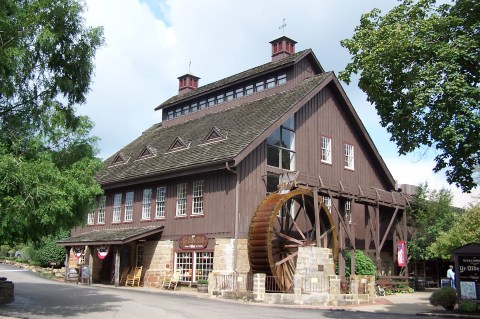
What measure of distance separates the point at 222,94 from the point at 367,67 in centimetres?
1766

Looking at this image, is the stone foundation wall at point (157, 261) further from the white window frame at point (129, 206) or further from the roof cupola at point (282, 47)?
the roof cupola at point (282, 47)

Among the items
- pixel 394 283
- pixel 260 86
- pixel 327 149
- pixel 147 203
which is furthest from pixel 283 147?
pixel 394 283

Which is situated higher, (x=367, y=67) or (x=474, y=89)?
(x=367, y=67)

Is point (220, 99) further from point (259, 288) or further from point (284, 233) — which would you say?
point (259, 288)

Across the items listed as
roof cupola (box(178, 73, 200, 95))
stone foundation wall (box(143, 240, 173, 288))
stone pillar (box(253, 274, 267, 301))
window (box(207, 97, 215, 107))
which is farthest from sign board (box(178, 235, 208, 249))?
roof cupola (box(178, 73, 200, 95))

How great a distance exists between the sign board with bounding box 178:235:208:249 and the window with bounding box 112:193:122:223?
6.47 meters

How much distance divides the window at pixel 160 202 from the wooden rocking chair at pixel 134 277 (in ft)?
9.52

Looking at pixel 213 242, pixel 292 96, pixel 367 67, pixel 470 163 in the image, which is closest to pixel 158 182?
pixel 213 242

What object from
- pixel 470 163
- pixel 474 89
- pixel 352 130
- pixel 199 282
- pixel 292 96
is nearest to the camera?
pixel 474 89

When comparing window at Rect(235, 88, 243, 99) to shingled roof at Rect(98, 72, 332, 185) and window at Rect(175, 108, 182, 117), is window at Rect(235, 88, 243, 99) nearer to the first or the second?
shingled roof at Rect(98, 72, 332, 185)

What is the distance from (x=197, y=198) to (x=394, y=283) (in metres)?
11.4

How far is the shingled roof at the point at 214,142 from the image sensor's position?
2398cm

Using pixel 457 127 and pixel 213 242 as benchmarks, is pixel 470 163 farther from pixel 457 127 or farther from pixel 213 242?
pixel 213 242

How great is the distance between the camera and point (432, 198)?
32.5 meters
